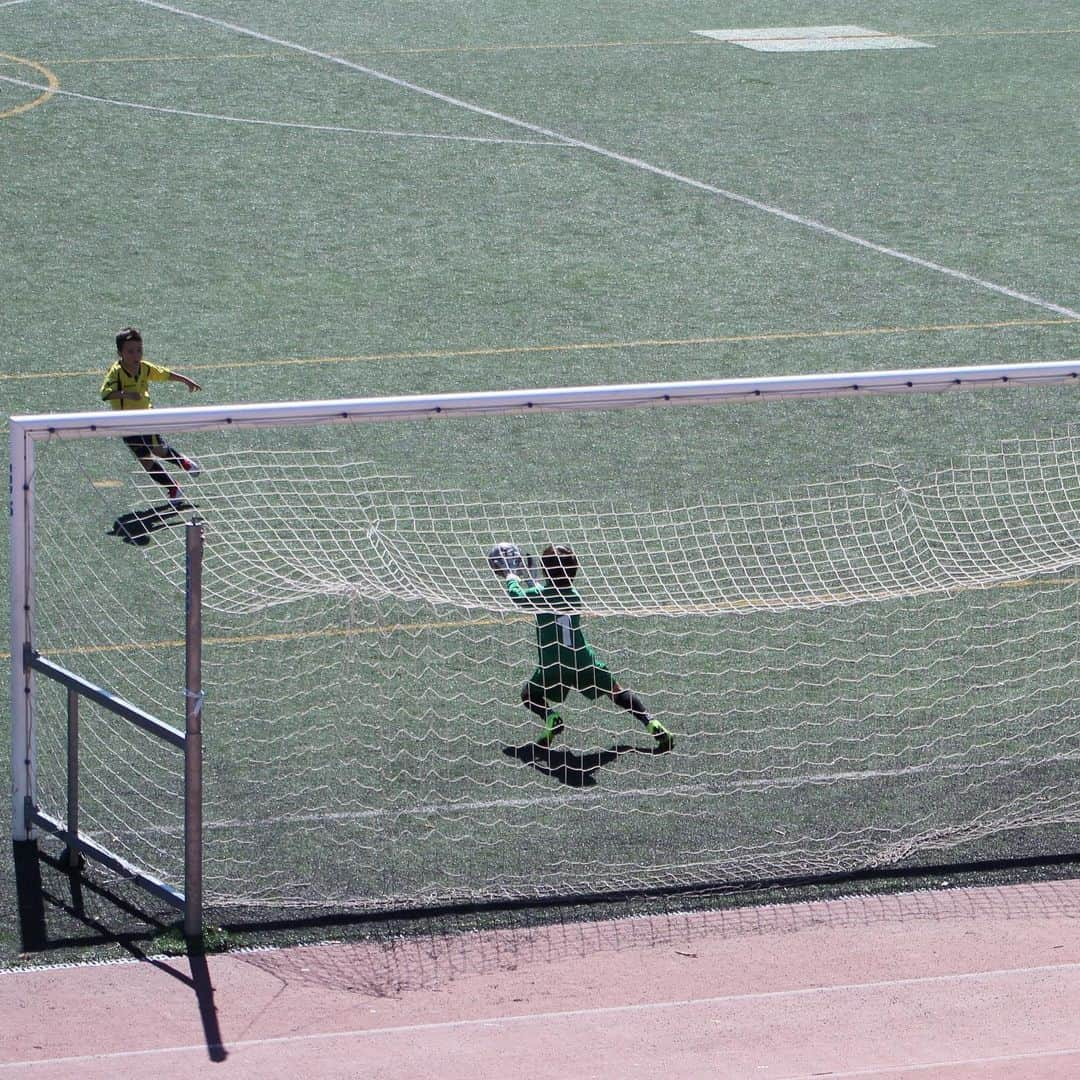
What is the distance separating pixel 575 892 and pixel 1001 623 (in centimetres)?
346

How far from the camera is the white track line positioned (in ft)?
20.4

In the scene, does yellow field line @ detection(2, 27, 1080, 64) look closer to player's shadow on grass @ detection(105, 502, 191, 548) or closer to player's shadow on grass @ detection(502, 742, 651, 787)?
player's shadow on grass @ detection(105, 502, 191, 548)

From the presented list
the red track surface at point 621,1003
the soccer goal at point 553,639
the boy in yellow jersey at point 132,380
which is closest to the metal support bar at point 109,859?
the soccer goal at point 553,639

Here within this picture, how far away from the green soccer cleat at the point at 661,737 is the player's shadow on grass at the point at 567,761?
0.07 meters

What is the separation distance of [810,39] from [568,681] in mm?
18474

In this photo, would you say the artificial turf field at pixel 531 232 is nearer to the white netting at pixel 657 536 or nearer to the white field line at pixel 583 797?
the white field line at pixel 583 797

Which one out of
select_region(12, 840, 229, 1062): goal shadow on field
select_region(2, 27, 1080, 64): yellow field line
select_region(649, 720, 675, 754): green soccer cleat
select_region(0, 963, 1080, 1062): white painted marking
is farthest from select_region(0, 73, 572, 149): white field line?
select_region(0, 963, 1080, 1062): white painted marking

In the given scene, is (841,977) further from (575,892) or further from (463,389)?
(463,389)

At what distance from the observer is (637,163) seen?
19.5 meters

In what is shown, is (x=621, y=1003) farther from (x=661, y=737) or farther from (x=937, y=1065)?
(x=661, y=737)

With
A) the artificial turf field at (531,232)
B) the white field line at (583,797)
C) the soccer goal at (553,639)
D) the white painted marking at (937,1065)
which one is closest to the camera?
the white painted marking at (937,1065)

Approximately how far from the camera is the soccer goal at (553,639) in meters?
7.61

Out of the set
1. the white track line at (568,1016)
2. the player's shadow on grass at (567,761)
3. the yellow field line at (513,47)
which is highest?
the yellow field line at (513,47)

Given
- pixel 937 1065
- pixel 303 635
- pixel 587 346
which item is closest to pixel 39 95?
pixel 587 346
